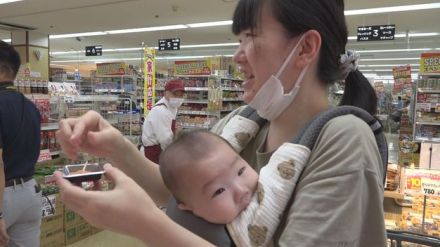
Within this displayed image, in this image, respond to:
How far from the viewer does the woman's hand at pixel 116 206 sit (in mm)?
630

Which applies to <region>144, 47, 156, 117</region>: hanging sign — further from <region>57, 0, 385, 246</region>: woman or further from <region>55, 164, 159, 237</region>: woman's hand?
<region>55, 164, 159, 237</region>: woman's hand

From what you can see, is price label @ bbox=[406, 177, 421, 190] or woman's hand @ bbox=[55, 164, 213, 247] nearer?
woman's hand @ bbox=[55, 164, 213, 247]

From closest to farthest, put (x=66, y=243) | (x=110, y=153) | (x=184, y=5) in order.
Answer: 1. (x=110, y=153)
2. (x=66, y=243)
3. (x=184, y=5)

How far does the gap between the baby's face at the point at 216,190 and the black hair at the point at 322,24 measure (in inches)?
12.8

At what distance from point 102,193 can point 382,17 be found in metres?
10.1

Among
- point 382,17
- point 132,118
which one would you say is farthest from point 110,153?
point 382,17

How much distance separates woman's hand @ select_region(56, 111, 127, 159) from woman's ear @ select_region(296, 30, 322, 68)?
0.52 m

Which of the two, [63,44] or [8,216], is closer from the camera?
[8,216]

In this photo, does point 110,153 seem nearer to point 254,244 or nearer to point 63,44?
point 254,244

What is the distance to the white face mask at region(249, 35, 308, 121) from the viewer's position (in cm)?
94

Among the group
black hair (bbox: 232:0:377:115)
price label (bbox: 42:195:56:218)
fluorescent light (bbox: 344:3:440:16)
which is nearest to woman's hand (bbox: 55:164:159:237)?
black hair (bbox: 232:0:377:115)

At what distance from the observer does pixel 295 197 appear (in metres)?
0.79

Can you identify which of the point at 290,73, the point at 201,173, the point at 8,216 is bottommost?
the point at 8,216

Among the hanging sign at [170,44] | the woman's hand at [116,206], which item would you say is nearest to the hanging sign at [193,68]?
the hanging sign at [170,44]
